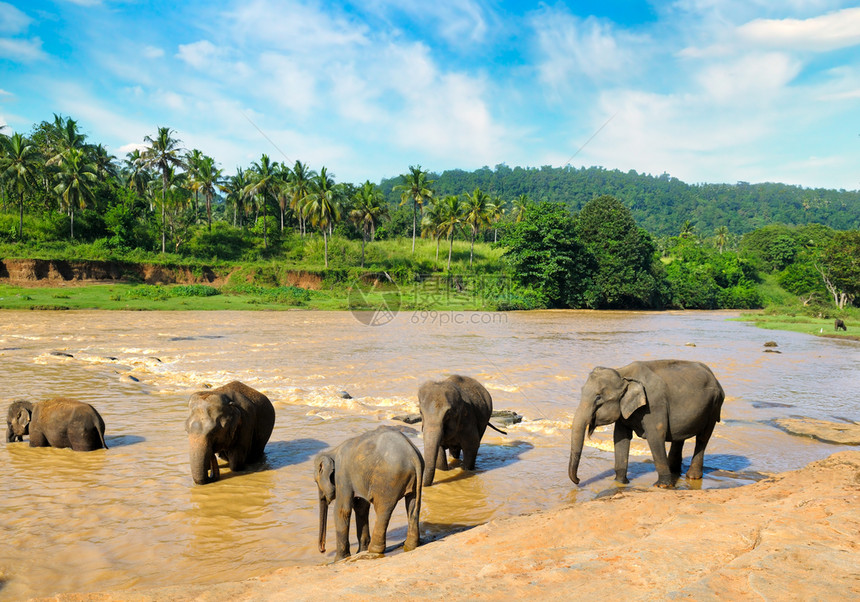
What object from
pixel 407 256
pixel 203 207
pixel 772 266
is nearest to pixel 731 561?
pixel 407 256

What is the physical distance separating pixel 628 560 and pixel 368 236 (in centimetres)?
7277

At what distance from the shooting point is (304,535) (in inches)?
245

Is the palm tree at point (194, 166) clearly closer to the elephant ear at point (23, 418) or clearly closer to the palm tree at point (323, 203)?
the palm tree at point (323, 203)

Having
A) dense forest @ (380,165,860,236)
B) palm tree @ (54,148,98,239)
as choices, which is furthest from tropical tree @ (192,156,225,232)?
dense forest @ (380,165,860,236)

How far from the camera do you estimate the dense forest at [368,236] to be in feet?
172

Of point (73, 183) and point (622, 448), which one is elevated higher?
point (73, 183)

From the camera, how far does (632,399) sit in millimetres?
7332

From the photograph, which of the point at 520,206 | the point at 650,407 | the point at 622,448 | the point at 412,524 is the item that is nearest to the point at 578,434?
the point at 622,448

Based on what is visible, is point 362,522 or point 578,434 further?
point 578,434

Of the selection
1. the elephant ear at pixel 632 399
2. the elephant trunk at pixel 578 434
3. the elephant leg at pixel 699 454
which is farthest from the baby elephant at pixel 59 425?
the elephant leg at pixel 699 454

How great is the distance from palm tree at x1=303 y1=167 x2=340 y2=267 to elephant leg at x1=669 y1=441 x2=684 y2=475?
52.7 m

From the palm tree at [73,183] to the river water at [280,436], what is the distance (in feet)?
95.7

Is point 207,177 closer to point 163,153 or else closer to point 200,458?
point 163,153

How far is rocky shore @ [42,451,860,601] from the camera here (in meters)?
3.42
